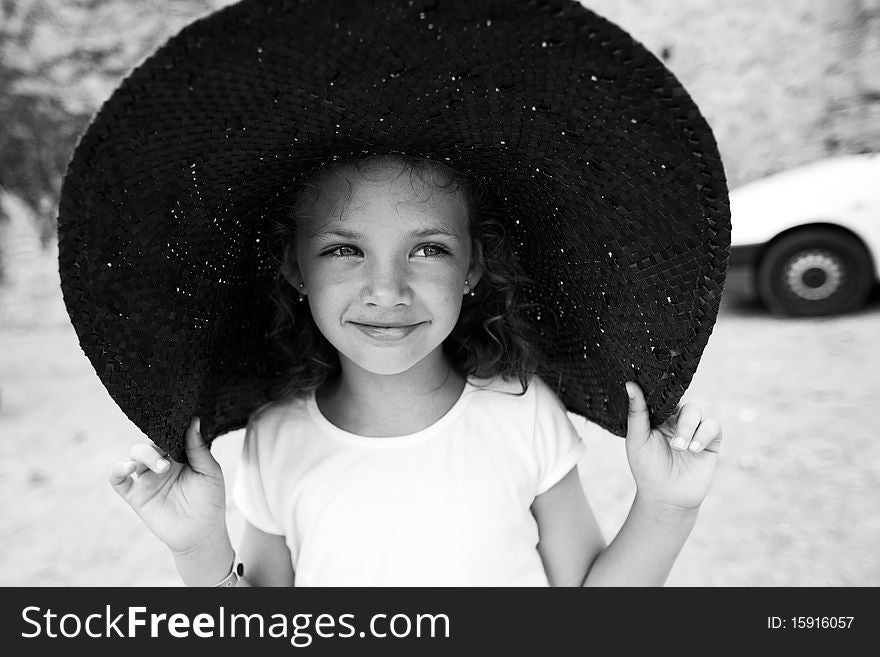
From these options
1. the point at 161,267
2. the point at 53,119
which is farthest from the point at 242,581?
the point at 53,119

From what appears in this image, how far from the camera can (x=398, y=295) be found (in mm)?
1214

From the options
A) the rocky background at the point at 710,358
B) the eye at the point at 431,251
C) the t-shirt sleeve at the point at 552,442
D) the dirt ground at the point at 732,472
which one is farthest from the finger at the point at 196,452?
the dirt ground at the point at 732,472

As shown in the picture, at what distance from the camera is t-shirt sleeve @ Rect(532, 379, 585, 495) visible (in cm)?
142

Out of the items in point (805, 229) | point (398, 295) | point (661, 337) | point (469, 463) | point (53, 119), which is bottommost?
point (469, 463)

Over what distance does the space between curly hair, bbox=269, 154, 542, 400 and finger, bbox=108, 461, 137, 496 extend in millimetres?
321

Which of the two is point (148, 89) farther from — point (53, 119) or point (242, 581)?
point (53, 119)

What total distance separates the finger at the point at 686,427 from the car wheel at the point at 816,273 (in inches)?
168

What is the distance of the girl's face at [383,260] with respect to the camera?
4.02ft

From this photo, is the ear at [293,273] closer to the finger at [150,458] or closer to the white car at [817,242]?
the finger at [150,458]

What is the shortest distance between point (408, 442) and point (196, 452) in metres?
0.36

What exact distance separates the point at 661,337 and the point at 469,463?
0.43 meters

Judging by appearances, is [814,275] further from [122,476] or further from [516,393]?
[122,476]

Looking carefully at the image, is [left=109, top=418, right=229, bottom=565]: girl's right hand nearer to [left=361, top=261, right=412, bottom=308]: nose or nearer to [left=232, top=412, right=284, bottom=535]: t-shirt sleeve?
[left=232, top=412, right=284, bottom=535]: t-shirt sleeve

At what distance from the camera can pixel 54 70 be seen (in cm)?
762
